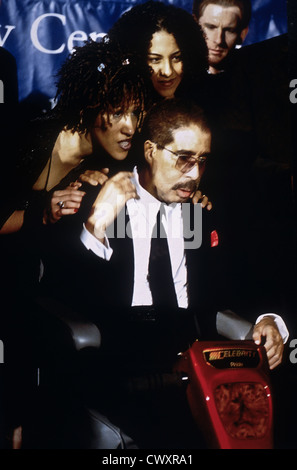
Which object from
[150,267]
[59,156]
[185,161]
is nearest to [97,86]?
[59,156]

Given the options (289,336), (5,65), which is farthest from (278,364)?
(5,65)

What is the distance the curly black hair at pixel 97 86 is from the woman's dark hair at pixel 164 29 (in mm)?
69

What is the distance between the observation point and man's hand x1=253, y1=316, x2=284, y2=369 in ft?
8.34

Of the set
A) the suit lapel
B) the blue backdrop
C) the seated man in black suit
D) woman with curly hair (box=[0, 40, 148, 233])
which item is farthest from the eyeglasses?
the blue backdrop

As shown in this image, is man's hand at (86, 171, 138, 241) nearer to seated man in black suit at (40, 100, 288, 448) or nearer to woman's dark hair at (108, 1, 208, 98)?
seated man in black suit at (40, 100, 288, 448)

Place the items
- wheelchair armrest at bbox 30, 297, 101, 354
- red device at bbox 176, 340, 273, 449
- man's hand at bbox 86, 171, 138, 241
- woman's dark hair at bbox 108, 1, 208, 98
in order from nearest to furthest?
red device at bbox 176, 340, 273, 449
wheelchair armrest at bbox 30, 297, 101, 354
man's hand at bbox 86, 171, 138, 241
woman's dark hair at bbox 108, 1, 208, 98

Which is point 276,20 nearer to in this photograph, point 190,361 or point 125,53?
point 125,53

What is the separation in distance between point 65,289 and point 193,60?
1315mm

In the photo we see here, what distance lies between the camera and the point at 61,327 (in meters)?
2.37

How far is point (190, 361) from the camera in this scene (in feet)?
7.28

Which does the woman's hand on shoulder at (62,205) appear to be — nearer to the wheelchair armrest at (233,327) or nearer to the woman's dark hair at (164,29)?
the woman's dark hair at (164,29)

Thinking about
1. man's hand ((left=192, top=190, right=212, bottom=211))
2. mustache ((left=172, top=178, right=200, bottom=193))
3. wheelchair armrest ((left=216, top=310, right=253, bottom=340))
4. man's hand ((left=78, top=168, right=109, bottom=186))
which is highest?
man's hand ((left=78, top=168, right=109, bottom=186))

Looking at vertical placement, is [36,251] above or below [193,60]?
below
